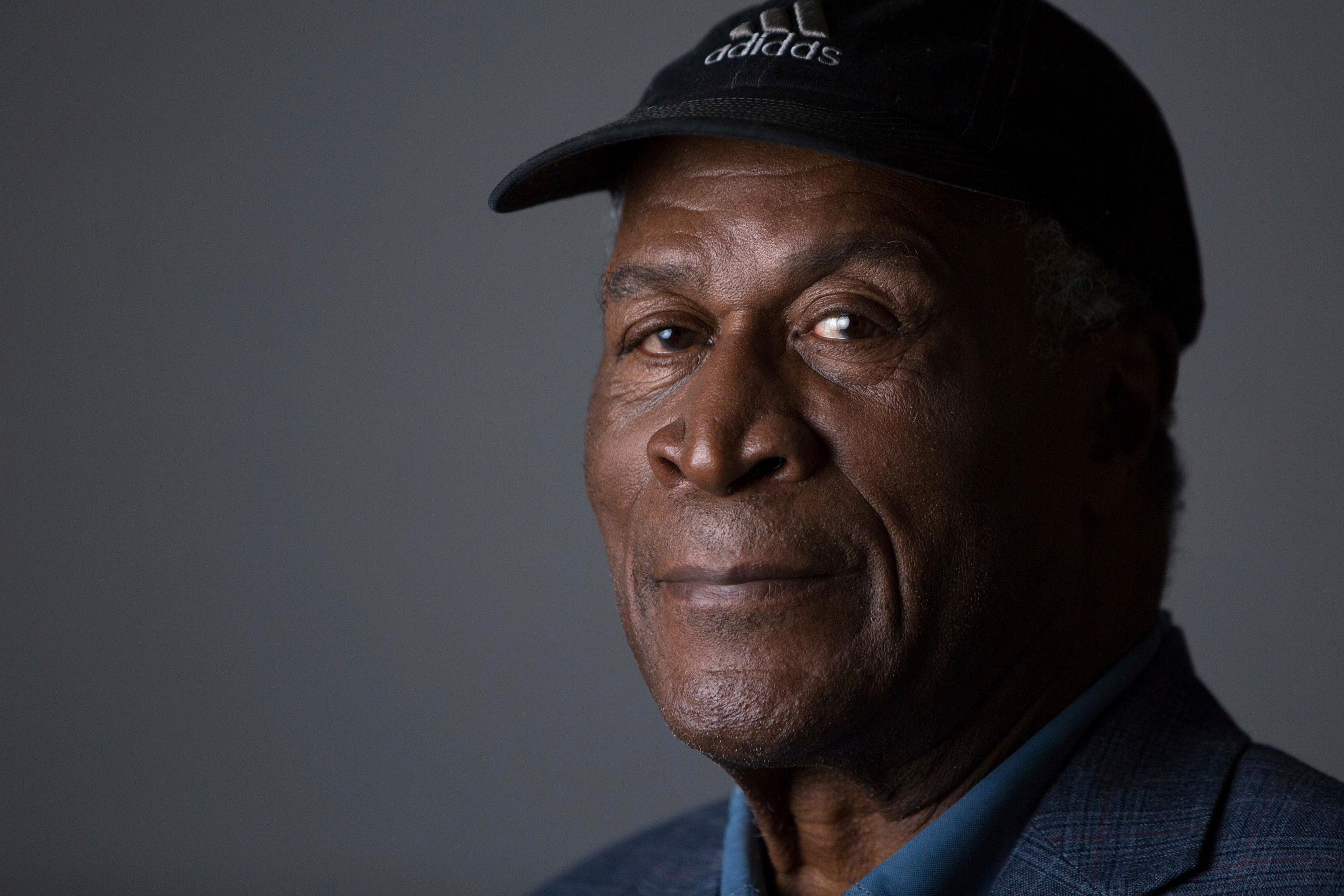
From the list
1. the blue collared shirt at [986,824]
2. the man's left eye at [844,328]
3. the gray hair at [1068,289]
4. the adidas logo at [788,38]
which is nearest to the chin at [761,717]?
the blue collared shirt at [986,824]

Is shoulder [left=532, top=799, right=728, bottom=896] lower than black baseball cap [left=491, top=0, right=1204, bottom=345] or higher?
lower

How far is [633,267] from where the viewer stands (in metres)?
1.71

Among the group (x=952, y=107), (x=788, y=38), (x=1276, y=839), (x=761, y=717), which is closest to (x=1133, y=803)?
(x=1276, y=839)

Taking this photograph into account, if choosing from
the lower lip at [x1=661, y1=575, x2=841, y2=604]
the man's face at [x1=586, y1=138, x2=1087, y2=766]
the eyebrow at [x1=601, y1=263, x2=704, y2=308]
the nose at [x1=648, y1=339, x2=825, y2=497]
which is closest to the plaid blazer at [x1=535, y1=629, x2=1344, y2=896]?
the man's face at [x1=586, y1=138, x2=1087, y2=766]

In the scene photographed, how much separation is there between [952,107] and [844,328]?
0.90 feet

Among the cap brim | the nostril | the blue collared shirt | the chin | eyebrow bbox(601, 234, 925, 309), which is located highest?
the cap brim

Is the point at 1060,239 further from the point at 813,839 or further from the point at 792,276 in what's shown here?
the point at 813,839

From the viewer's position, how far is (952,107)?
5.17ft

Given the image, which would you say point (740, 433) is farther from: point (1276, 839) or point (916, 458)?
point (1276, 839)

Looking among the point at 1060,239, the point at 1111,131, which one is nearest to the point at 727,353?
the point at 1060,239

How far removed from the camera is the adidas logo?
1.62 meters

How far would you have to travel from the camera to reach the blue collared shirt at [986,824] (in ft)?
5.20

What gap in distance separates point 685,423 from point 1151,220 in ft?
2.12

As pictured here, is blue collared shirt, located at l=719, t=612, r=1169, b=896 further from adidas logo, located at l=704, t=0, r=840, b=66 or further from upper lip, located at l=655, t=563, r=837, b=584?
adidas logo, located at l=704, t=0, r=840, b=66
